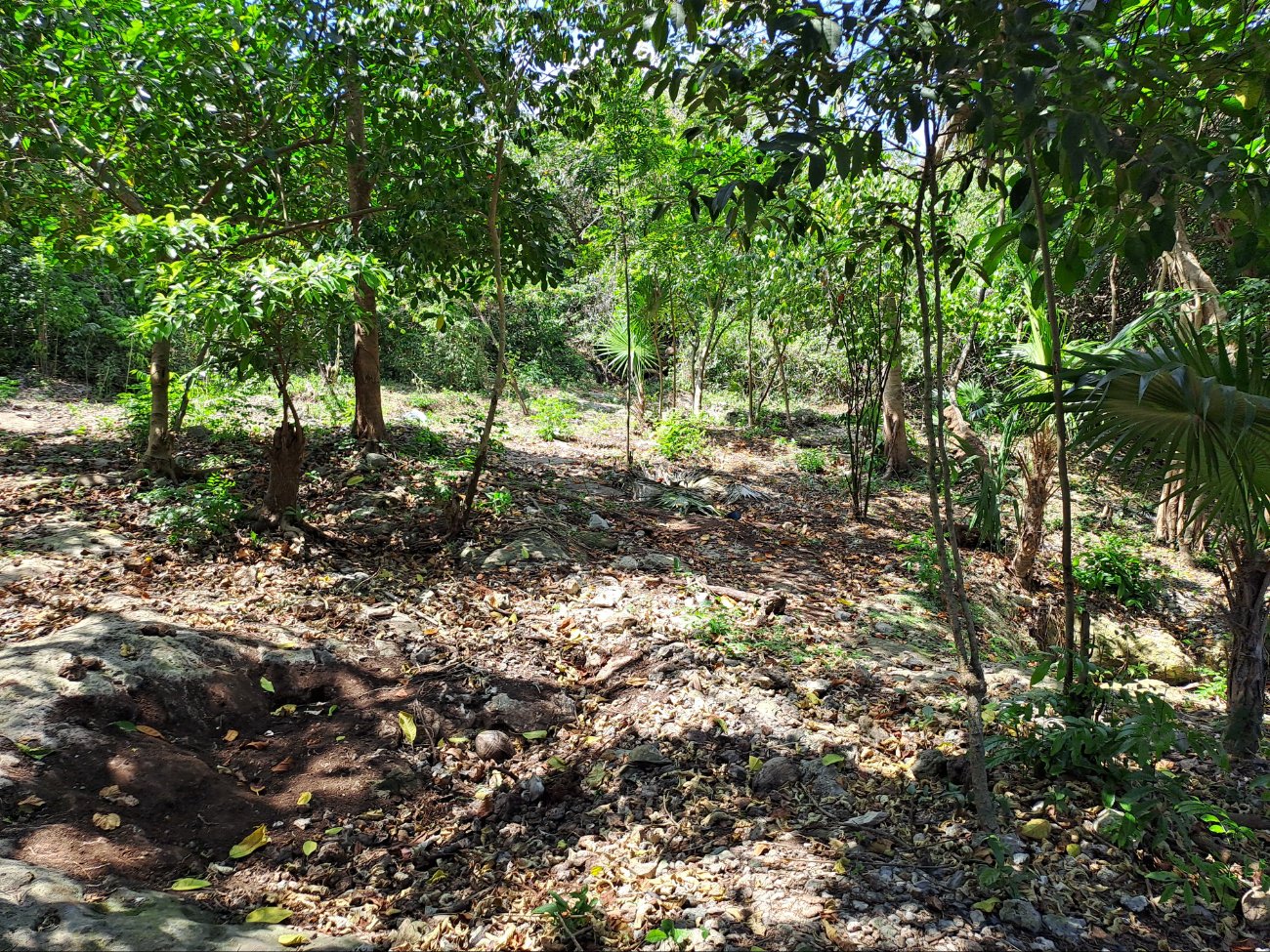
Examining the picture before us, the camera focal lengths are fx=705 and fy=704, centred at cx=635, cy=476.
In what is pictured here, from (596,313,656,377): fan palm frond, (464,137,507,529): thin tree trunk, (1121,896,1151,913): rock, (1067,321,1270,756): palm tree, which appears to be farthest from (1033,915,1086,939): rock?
(596,313,656,377): fan palm frond

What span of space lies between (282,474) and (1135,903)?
4.89 meters

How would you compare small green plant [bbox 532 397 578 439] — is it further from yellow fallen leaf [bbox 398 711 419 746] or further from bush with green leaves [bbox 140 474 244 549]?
yellow fallen leaf [bbox 398 711 419 746]

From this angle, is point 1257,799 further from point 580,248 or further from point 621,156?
point 580,248

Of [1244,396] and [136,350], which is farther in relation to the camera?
[136,350]

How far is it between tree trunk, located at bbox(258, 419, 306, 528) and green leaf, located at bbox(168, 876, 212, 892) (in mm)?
2995

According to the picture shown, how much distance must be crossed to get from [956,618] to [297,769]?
257cm

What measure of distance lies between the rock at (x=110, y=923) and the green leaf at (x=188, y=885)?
0.27ft

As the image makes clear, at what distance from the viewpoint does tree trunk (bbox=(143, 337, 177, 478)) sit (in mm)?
5423

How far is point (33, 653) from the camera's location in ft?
9.35

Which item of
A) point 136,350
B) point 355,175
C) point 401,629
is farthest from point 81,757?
point 136,350

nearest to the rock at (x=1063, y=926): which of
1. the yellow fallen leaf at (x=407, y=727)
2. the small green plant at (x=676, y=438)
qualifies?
the yellow fallen leaf at (x=407, y=727)

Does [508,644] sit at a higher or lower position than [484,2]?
lower

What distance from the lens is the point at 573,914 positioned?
205 cm

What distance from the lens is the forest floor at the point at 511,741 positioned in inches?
81.1
